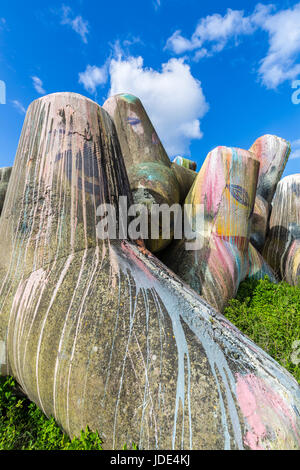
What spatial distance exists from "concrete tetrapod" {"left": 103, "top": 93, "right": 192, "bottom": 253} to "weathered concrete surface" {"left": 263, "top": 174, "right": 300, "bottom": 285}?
2.19 meters

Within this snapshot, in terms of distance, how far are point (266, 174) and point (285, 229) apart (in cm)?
116

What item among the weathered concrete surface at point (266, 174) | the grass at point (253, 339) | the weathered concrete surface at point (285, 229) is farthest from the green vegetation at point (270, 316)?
the weathered concrete surface at point (266, 174)

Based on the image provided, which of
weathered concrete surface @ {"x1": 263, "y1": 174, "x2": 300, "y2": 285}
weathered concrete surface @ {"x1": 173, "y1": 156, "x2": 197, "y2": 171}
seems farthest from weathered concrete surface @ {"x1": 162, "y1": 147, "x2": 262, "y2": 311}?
weathered concrete surface @ {"x1": 173, "y1": 156, "x2": 197, "y2": 171}

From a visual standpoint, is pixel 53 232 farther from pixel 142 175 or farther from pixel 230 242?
pixel 230 242

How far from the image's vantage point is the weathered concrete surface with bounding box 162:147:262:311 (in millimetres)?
3328

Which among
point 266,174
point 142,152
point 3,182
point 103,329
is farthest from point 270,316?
point 3,182

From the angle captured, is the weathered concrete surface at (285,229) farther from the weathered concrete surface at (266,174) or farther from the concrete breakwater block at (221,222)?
the concrete breakwater block at (221,222)

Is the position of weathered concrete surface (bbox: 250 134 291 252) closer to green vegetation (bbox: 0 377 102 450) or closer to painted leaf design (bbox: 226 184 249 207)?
painted leaf design (bbox: 226 184 249 207)

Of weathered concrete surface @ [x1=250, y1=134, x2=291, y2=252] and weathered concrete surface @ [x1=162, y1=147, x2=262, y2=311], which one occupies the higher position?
weathered concrete surface @ [x1=250, y1=134, x2=291, y2=252]

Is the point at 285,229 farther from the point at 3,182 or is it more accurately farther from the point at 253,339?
the point at 3,182

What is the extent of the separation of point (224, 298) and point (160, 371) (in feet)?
7.30

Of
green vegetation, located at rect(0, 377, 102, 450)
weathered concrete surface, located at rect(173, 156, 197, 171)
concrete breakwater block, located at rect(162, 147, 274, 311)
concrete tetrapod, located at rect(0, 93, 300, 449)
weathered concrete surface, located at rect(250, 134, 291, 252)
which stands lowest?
green vegetation, located at rect(0, 377, 102, 450)

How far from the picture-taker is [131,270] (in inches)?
66.7

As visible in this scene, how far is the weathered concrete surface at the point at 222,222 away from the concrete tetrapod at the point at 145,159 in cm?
34
